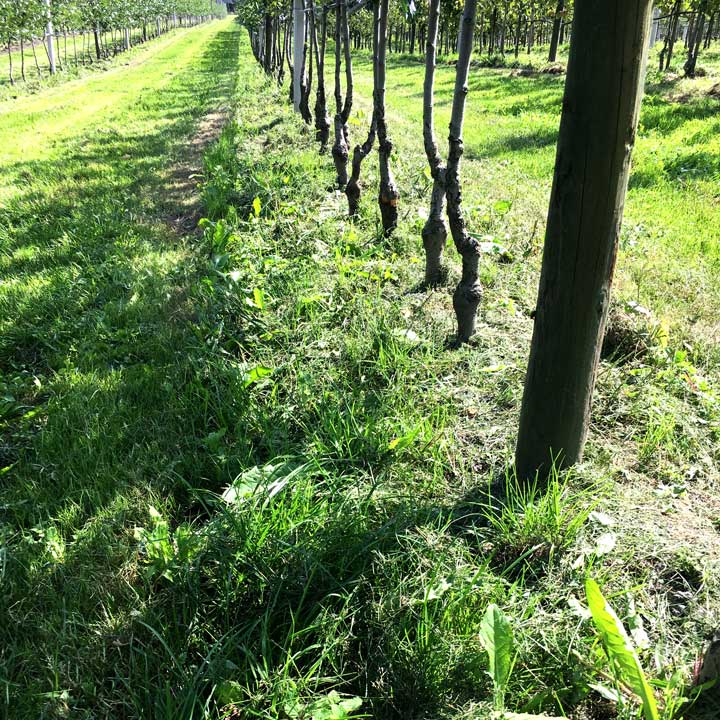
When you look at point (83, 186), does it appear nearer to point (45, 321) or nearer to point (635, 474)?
point (45, 321)

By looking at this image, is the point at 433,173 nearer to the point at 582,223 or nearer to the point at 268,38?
the point at 582,223

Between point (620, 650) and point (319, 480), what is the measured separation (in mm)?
1463

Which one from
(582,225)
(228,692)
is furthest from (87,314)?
(582,225)

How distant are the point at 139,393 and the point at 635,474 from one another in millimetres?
2790

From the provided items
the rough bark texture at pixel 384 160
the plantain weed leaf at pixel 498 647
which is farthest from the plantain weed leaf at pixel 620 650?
the rough bark texture at pixel 384 160

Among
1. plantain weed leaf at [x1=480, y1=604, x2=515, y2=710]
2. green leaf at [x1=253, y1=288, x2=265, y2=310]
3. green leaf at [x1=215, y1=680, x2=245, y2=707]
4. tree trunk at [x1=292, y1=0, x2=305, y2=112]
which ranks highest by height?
tree trunk at [x1=292, y1=0, x2=305, y2=112]

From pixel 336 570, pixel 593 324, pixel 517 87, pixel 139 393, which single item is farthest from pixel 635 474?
pixel 517 87

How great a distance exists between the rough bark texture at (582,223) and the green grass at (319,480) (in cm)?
30

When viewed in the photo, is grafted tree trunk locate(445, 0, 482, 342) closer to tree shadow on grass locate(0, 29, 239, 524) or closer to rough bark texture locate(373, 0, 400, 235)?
rough bark texture locate(373, 0, 400, 235)

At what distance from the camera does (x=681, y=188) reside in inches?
283

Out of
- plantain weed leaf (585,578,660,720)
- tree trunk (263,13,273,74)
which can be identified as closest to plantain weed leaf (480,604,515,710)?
plantain weed leaf (585,578,660,720)

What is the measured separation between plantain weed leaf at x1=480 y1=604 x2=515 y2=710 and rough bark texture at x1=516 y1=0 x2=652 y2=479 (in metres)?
0.90

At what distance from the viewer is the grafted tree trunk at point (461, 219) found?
11.3ft

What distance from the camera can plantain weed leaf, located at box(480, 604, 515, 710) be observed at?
1616mm
